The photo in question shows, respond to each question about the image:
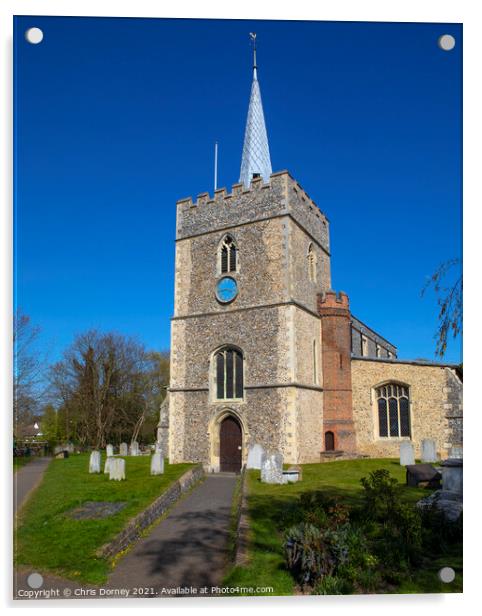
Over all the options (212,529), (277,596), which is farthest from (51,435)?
(277,596)

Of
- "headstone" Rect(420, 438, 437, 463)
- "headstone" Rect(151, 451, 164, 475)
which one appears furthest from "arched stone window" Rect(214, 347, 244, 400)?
"headstone" Rect(420, 438, 437, 463)

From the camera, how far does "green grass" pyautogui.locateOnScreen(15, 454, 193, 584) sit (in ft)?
21.0

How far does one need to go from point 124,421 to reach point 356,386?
22027 millimetres

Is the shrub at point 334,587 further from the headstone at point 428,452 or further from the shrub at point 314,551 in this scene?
the headstone at point 428,452

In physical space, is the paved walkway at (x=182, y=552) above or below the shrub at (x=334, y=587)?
below

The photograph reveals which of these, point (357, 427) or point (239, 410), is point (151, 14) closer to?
point (239, 410)

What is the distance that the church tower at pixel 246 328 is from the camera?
18344 millimetres

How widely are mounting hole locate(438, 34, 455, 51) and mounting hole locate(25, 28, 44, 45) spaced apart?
16.7 feet

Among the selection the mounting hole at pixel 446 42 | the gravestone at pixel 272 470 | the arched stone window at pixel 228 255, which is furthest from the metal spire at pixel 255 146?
the mounting hole at pixel 446 42

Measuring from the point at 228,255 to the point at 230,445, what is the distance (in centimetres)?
698

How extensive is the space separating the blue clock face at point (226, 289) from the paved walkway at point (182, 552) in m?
9.11

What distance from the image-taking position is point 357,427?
67.3ft

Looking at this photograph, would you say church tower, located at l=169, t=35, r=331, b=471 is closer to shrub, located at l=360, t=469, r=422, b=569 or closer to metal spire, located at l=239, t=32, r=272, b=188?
metal spire, located at l=239, t=32, r=272, b=188

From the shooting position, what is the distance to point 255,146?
80.5 feet
